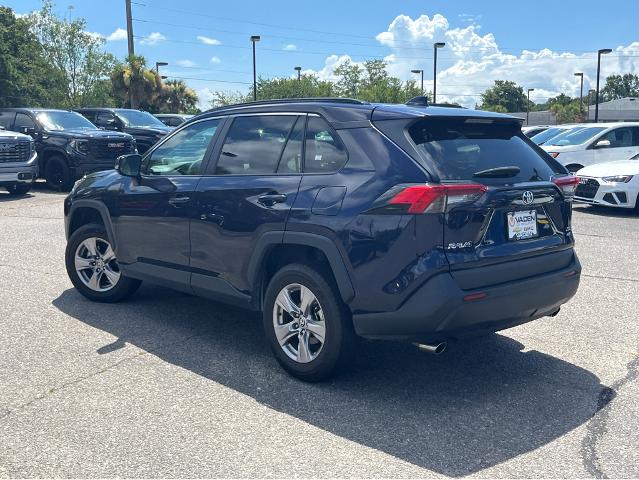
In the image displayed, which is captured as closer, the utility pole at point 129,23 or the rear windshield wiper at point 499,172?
the rear windshield wiper at point 499,172

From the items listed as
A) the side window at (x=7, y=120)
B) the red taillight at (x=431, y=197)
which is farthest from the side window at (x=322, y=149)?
the side window at (x=7, y=120)

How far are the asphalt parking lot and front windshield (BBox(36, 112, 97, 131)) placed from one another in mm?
10864

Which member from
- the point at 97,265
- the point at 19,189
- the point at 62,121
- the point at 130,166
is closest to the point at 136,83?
the point at 62,121

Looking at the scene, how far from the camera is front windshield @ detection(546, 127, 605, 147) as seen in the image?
14898 millimetres

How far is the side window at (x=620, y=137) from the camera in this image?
1480cm

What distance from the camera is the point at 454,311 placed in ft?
12.5

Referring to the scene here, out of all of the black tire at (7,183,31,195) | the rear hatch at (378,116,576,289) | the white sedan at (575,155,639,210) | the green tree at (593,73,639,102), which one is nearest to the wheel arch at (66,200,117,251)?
the rear hatch at (378,116,576,289)

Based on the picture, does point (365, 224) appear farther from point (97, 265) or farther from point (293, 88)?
point (293, 88)

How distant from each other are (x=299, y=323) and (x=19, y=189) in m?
→ 12.9

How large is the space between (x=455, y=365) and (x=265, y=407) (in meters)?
1.48

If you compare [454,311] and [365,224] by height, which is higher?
[365,224]

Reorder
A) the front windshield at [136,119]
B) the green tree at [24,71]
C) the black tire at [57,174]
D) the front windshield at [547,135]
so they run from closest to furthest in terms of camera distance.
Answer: the black tire at [57,174] → the front windshield at [547,135] → the front windshield at [136,119] → the green tree at [24,71]

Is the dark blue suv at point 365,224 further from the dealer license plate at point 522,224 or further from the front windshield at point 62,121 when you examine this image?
the front windshield at point 62,121

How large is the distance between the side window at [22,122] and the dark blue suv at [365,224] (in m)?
12.2
